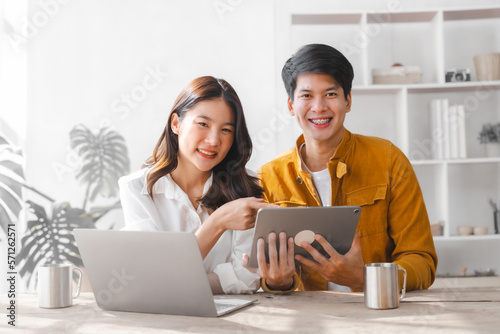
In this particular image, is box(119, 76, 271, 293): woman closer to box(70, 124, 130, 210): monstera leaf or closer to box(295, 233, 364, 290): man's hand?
box(295, 233, 364, 290): man's hand

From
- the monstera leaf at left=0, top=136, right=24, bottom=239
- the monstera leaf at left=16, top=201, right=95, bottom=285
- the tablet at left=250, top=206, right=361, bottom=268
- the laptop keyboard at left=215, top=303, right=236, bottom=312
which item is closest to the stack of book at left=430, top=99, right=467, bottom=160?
the tablet at left=250, top=206, right=361, bottom=268

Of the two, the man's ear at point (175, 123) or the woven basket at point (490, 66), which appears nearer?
the man's ear at point (175, 123)

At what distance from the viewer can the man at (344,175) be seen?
1859 mm

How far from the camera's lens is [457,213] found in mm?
3033

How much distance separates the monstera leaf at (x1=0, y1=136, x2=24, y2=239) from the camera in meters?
3.20

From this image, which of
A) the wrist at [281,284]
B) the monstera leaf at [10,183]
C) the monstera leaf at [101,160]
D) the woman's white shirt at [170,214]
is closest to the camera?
the wrist at [281,284]

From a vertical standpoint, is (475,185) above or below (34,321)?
above

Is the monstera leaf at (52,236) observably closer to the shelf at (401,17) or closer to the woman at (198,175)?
the woman at (198,175)

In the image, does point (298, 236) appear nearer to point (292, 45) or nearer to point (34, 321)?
point (34, 321)

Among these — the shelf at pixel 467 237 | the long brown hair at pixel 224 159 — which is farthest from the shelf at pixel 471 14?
the long brown hair at pixel 224 159

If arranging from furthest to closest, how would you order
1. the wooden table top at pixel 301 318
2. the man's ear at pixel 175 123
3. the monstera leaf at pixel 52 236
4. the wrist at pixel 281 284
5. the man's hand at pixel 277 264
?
the monstera leaf at pixel 52 236
the man's ear at pixel 175 123
the wrist at pixel 281 284
the man's hand at pixel 277 264
the wooden table top at pixel 301 318

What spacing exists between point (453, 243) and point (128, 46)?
2464 millimetres

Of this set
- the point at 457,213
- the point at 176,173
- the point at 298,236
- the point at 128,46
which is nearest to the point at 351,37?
the point at 457,213

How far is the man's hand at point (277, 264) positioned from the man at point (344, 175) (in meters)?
0.37
